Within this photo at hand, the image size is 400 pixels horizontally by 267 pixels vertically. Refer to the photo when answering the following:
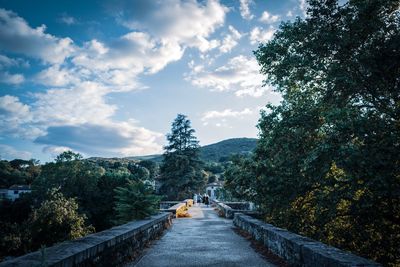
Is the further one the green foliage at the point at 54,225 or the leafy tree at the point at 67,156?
the leafy tree at the point at 67,156

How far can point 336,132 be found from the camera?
9.10 m

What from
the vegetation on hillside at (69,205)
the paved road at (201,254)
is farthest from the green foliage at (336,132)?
the vegetation on hillside at (69,205)

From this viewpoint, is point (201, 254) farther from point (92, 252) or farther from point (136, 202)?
point (136, 202)

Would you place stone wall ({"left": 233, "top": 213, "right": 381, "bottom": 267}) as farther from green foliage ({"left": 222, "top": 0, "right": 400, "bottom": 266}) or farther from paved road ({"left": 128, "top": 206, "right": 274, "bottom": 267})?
green foliage ({"left": 222, "top": 0, "right": 400, "bottom": 266})

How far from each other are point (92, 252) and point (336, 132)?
23.7 ft

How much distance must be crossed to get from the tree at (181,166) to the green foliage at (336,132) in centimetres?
3958

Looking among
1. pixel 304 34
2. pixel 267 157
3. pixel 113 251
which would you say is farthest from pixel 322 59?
pixel 113 251

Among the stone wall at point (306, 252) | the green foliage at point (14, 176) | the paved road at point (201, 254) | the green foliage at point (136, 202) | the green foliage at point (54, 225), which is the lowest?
the green foliage at point (54, 225)

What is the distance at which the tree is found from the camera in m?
54.0

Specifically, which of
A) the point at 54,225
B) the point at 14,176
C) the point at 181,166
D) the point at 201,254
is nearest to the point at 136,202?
the point at 201,254

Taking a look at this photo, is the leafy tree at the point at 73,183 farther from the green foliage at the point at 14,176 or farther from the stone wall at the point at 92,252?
the green foliage at the point at 14,176

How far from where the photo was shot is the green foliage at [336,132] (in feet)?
27.8

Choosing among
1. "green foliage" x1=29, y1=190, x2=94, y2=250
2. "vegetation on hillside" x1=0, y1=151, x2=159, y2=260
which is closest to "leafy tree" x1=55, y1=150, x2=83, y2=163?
"vegetation on hillside" x1=0, y1=151, x2=159, y2=260

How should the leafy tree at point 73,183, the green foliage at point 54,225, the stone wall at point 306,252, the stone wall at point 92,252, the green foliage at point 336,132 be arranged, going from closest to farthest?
the stone wall at point 92,252 → the stone wall at point 306,252 → the green foliage at point 336,132 → the green foliage at point 54,225 → the leafy tree at point 73,183
